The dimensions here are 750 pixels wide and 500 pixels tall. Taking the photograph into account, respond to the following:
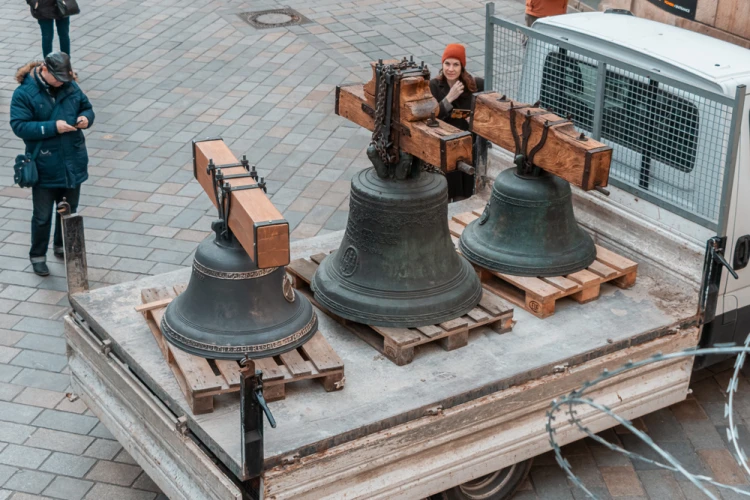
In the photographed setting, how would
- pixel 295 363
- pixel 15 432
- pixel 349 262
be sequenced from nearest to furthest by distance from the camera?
pixel 295 363 < pixel 349 262 < pixel 15 432

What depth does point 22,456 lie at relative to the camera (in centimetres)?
592

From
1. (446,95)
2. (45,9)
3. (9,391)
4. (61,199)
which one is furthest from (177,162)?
(9,391)

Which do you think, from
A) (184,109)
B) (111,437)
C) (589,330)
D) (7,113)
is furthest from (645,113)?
(7,113)

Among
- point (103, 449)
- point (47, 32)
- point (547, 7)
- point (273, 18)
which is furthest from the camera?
point (273, 18)

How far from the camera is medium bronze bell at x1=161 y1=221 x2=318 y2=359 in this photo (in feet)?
15.8

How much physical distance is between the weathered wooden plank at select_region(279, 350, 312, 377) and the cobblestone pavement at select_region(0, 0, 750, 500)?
4.77ft

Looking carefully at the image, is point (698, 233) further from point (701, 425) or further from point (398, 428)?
point (398, 428)

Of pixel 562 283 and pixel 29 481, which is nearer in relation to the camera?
pixel 562 283

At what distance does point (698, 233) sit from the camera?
5.58 meters

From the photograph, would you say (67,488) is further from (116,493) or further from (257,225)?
(257,225)

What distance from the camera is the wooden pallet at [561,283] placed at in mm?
5453

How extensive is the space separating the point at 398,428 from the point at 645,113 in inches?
99.8

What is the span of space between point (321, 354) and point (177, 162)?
5678 millimetres

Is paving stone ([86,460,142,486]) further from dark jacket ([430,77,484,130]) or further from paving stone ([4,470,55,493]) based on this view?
dark jacket ([430,77,484,130])
